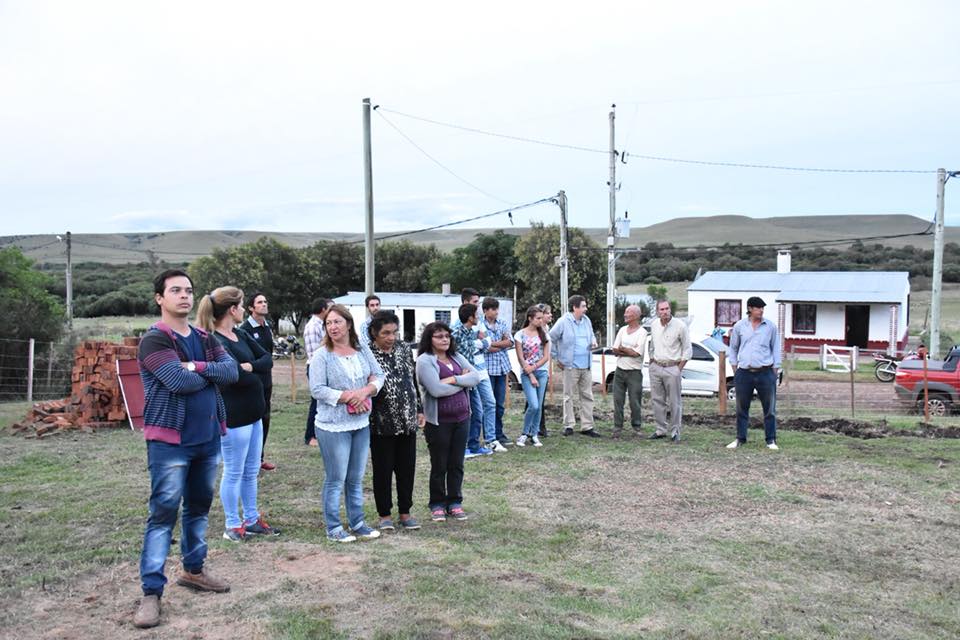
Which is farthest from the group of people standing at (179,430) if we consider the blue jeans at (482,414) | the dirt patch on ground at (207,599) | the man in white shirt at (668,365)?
the man in white shirt at (668,365)

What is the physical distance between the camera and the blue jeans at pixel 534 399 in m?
9.91

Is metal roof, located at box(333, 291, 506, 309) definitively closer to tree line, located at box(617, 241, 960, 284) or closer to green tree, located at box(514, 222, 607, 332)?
green tree, located at box(514, 222, 607, 332)

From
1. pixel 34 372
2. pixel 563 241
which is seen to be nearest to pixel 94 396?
pixel 34 372

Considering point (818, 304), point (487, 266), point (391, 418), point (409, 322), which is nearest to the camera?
point (391, 418)

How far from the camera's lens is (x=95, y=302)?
63094 mm

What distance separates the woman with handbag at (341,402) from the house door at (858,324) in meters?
33.2

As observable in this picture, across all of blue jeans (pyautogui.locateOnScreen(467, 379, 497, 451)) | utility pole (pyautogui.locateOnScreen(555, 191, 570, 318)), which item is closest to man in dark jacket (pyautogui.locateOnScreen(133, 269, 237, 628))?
blue jeans (pyautogui.locateOnScreen(467, 379, 497, 451))

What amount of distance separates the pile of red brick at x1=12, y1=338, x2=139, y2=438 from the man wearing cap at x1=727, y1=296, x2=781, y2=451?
9217 millimetres

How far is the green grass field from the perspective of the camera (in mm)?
4312

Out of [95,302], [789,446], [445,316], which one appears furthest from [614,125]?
[95,302]

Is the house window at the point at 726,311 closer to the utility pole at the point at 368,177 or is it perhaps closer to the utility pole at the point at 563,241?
the utility pole at the point at 563,241

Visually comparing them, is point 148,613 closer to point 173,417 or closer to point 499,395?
point 173,417

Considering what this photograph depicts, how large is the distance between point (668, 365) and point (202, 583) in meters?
7.17

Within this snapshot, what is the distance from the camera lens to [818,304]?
35.1 meters
